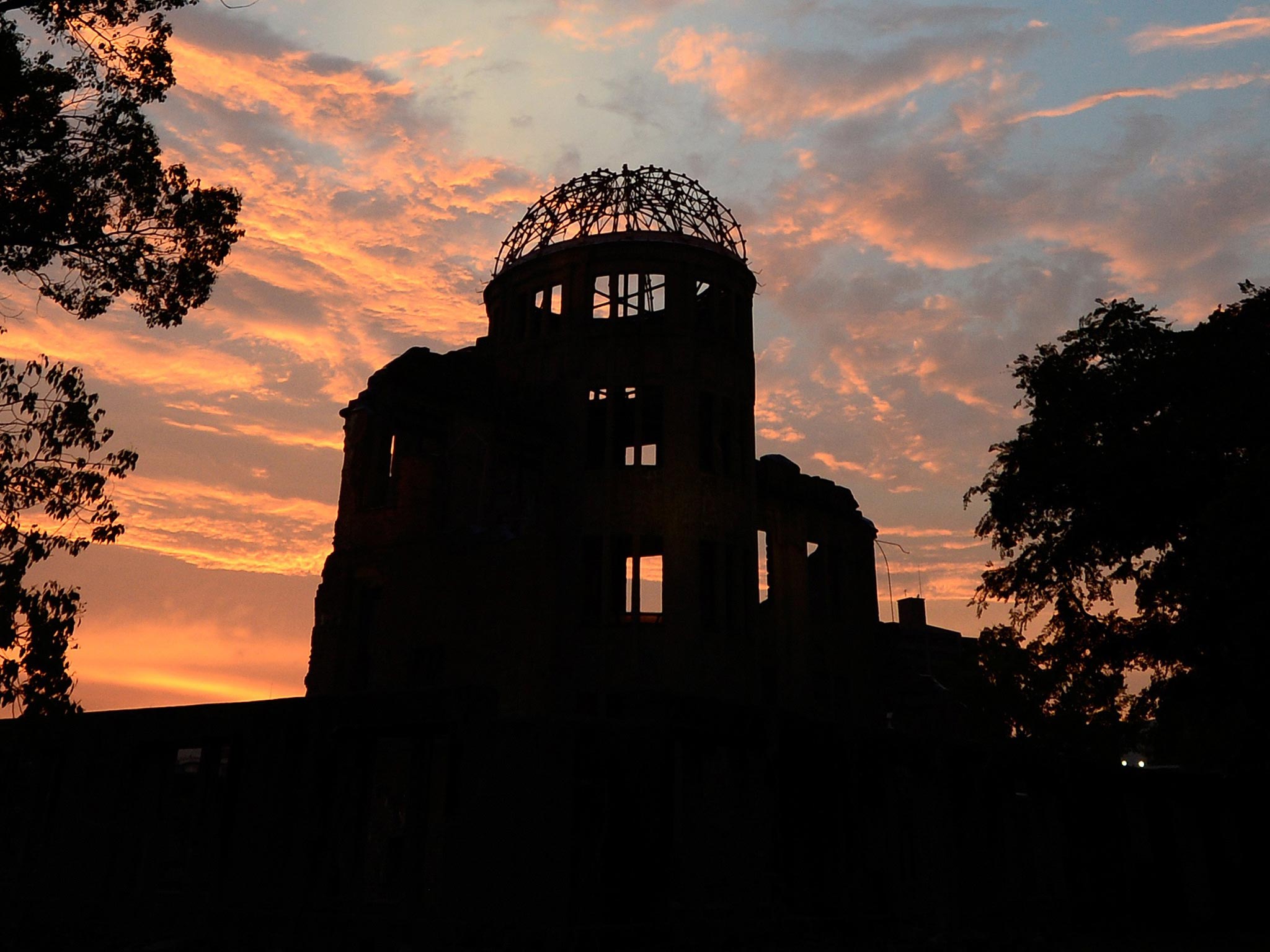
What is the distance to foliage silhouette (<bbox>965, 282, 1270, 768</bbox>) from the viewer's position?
23297mm

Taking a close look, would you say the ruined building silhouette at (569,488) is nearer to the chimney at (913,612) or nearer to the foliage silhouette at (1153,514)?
the foliage silhouette at (1153,514)

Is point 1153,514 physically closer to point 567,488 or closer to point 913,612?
point 567,488

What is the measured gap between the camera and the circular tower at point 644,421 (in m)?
28.7

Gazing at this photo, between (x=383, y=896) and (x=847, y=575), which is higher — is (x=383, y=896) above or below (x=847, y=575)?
below

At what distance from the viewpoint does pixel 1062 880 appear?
86.9 feet

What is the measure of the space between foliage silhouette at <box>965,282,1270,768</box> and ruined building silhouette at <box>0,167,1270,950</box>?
11.3 feet

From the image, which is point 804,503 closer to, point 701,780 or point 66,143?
point 701,780

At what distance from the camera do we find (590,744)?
18.3 meters

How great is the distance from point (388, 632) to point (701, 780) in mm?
8768

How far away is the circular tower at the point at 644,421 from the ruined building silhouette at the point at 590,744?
90 mm

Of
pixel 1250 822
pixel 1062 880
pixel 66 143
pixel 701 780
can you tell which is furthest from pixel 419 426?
pixel 1250 822

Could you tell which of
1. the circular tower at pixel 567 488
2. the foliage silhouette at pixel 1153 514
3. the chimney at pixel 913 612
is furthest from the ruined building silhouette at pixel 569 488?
the chimney at pixel 913 612

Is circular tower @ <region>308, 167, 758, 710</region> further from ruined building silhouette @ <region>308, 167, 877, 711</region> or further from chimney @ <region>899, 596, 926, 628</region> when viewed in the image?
chimney @ <region>899, 596, 926, 628</region>

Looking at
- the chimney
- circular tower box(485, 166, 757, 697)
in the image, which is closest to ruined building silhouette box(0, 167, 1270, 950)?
circular tower box(485, 166, 757, 697)
